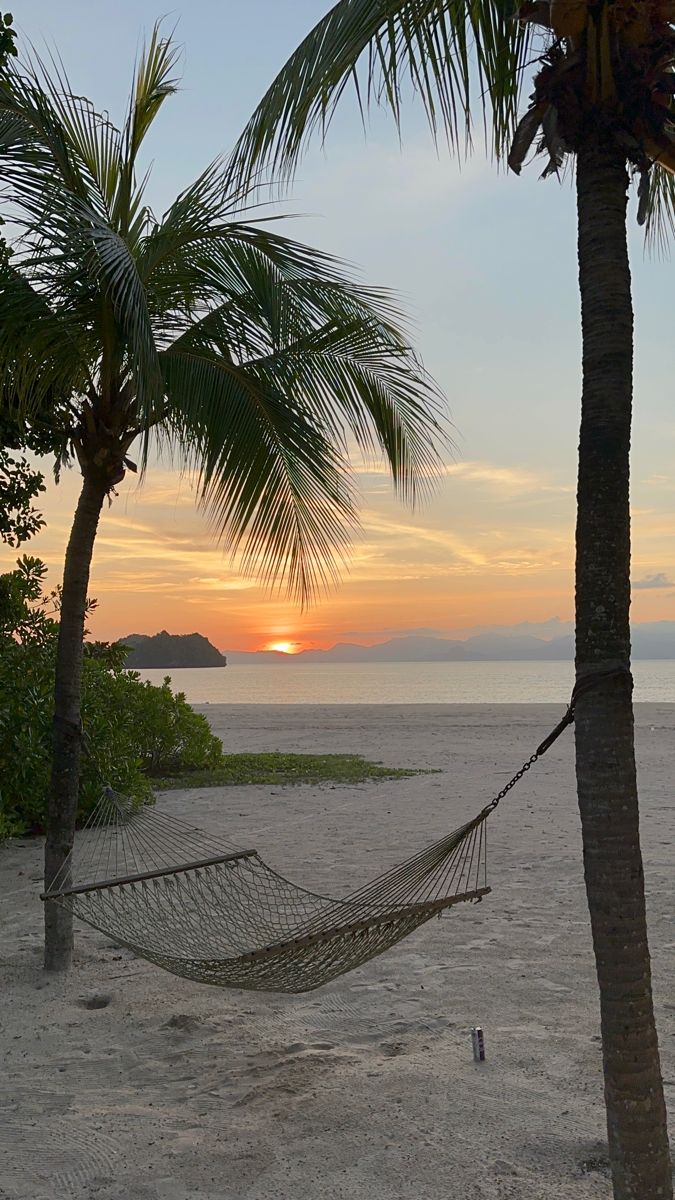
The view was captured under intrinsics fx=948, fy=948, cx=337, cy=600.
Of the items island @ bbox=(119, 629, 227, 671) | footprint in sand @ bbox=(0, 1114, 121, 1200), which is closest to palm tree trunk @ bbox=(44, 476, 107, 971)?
footprint in sand @ bbox=(0, 1114, 121, 1200)

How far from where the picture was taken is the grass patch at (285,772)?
10.3 meters

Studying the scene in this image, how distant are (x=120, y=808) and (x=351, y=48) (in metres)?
3.08

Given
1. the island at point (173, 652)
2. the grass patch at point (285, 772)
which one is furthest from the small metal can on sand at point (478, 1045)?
the island at point (173, 652)

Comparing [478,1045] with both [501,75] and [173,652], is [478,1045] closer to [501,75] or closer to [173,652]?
[501,75]

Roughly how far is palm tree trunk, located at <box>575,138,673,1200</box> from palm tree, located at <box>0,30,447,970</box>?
170 cm

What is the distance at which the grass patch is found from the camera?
1027cm

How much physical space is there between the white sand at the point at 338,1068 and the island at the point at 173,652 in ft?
326

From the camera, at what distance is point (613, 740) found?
2.18 m

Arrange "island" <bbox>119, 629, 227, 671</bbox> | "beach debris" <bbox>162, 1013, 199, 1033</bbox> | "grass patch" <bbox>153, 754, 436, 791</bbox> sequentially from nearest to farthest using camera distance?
"beach debris" <bbox>162, 1013, 199, 1033</bbox> → "grass patch" <bbox>153, 754, 436, 791</bbox> → "island" <bbox>119, 629, 227, 671</bbox>

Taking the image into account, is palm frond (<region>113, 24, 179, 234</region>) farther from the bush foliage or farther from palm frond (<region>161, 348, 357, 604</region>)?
the bush foliage

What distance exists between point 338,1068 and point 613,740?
1.79 m

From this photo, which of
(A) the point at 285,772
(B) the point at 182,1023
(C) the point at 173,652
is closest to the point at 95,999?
(B) the point at 182,1023

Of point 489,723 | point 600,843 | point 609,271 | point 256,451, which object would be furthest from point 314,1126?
point 489,723

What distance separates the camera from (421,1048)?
3.40m
